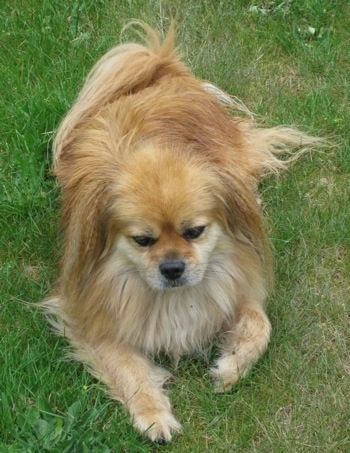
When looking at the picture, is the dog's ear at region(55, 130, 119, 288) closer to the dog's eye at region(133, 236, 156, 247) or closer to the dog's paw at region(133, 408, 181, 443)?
the dog's eye at region(133, 236, 156, 247)

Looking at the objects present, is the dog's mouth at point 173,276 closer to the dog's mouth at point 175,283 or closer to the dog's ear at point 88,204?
the dog's mouth at point 175,283

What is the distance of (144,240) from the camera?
2.56 meters

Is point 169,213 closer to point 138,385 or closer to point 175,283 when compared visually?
point 175,283

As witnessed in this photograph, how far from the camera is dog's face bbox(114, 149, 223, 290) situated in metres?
2.47

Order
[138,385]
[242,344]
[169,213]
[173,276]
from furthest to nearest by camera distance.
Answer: [242,344] → [138,385] → [173,276] → [169,213]

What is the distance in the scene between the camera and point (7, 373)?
2789 millimetres

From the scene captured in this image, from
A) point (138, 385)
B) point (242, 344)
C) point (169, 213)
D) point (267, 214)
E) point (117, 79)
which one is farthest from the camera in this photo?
point (267, 214)

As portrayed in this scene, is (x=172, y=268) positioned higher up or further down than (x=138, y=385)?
higher up

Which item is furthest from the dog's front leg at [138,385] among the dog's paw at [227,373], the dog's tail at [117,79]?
the dog's tail at [117,79]

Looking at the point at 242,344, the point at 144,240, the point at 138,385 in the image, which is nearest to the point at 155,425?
the point at 138,385

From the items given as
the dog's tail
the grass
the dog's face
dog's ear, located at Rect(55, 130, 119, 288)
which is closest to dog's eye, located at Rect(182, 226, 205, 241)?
the dog's face

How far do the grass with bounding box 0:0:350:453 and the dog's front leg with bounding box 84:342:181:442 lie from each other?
0.16ft

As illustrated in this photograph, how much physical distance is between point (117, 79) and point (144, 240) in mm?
937

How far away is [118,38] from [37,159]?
1029mm
